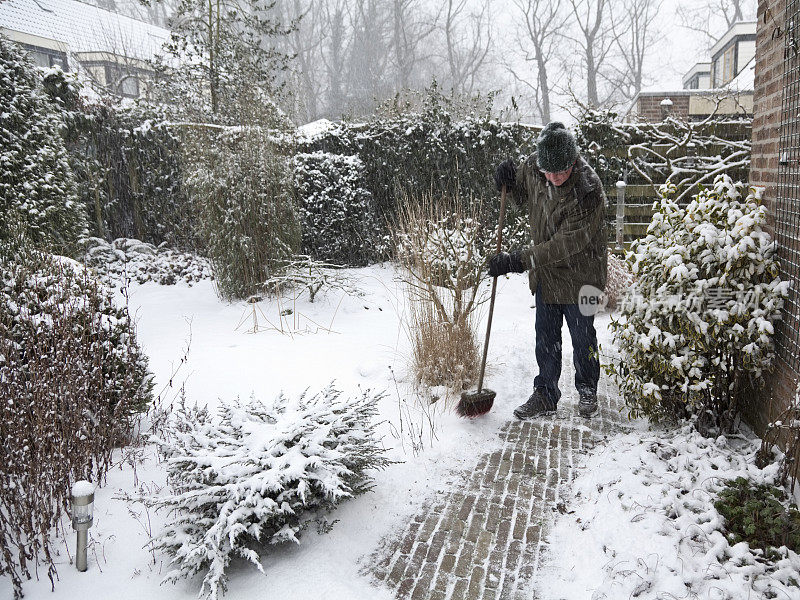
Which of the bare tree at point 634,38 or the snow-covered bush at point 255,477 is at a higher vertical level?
the bare tree at point 634,38

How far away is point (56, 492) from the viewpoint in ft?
8.52

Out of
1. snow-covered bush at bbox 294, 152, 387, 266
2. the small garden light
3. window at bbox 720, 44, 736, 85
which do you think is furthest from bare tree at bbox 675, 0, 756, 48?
the small garden light

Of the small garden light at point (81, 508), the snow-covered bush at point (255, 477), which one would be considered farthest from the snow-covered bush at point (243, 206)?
the small garden light at point (81, 508)

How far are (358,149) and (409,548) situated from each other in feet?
26.3

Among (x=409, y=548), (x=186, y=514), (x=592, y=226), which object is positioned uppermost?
(x=592, y=226)

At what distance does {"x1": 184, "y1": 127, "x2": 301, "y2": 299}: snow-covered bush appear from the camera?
688 cm

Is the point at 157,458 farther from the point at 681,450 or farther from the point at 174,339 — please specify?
the point at 681,450

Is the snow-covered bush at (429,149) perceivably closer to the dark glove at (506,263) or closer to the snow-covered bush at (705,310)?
the dark glove at (506,263)

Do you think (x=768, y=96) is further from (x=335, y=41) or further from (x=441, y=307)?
(x=335, y=41)

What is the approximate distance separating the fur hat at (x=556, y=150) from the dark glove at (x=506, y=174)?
46 centimetres

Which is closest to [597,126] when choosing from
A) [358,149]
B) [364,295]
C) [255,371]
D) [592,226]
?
[358,149]

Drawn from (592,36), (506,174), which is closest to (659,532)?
(506,174)

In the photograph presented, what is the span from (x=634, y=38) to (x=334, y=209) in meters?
29.9

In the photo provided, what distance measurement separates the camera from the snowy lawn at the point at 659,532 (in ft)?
6.81
